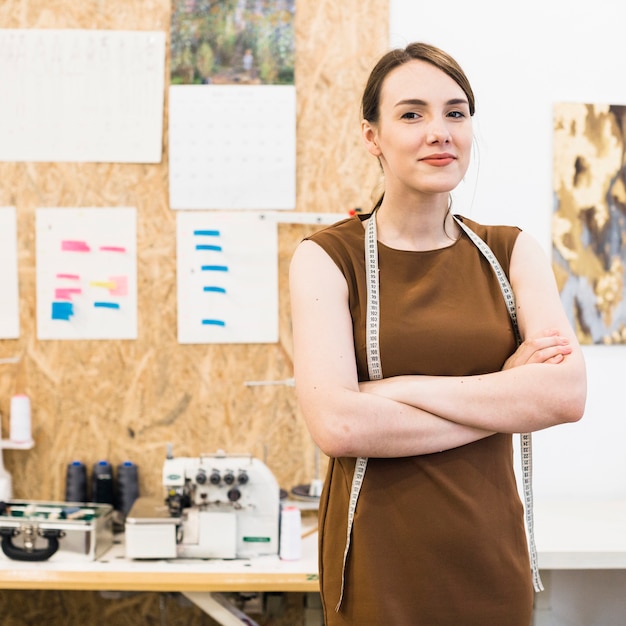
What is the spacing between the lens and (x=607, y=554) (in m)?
2.25

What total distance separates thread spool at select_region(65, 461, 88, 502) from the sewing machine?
42cm

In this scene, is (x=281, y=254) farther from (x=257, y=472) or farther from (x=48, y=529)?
(x=48, y=529)

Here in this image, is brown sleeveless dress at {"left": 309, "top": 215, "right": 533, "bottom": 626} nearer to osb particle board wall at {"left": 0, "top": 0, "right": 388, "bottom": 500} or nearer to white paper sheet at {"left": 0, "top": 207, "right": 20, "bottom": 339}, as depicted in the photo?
osb particle board wall at {"left": 0, "top": 0, "right": 388, "bottom": 500}

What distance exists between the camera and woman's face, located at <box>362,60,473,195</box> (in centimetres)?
132

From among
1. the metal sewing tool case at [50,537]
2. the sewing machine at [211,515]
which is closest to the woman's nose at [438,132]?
the sewing machine at [211,515]

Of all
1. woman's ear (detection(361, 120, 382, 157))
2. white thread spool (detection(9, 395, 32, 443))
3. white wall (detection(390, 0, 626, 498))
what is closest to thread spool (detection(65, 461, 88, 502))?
white thread spool (detection(9, 395, 32, 443))

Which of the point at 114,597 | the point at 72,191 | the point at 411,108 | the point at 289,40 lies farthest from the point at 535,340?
the point at 114,597

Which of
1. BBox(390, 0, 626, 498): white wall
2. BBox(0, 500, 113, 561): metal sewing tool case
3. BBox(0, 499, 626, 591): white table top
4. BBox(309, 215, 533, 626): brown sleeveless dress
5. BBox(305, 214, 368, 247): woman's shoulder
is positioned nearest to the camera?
BBox(309, 215, 533, 626): brown sleeveless dress

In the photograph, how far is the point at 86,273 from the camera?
2.71m

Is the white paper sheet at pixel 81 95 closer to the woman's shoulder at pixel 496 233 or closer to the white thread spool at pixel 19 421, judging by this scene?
the white thread spool at pixel 19 421

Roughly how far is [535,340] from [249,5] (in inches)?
72.3

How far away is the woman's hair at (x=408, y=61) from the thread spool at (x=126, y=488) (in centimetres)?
167

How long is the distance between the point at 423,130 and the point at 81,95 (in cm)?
173

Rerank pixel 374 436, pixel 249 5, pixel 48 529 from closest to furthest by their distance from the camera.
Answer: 1. pixel 374 436
2. pixel 48 529
3. pixel 249 5
